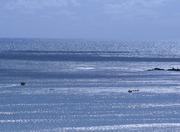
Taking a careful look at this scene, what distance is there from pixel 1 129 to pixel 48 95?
19.7m

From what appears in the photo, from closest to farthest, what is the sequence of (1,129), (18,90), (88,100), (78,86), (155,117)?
1. (1,129)
2. (155,117)
3. (88,100)
4. (18,90)
5. (78,86)

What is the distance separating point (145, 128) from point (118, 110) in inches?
319

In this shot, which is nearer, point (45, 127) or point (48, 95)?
point (45, 127)

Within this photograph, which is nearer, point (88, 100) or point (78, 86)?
point (88, 100)

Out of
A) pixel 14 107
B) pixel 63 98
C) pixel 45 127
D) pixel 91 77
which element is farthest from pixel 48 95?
pixel 91 77

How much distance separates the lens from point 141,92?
6162 centimetres

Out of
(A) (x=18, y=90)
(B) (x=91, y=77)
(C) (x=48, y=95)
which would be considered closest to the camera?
(C) (x=48, y=95)

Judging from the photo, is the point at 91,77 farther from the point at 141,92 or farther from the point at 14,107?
the point at 14,107

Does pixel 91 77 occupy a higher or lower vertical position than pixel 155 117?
lower

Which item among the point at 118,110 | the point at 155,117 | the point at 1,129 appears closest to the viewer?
the point at 1,129

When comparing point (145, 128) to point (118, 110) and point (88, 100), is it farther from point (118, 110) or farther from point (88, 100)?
point (88, 100)

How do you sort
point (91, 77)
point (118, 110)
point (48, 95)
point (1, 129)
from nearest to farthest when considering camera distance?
point (1, 129), point (118, 110), point (48, 95), point (91, 77)

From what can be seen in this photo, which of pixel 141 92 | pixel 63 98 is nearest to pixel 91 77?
pixel 141 92

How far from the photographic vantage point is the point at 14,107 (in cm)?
4800
